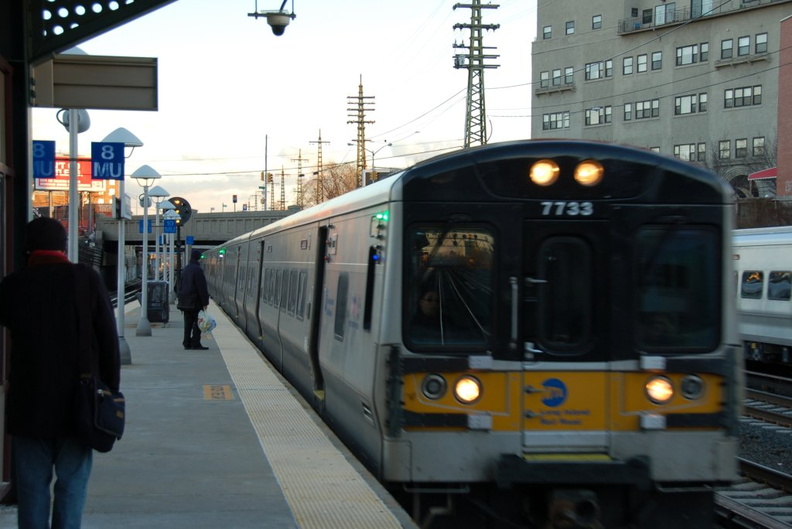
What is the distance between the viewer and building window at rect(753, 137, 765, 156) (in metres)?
55.0

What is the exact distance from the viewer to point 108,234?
77.0 meters

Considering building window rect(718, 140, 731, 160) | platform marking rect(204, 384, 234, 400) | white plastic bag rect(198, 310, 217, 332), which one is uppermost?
building window rect(718, 140, 731, 160)

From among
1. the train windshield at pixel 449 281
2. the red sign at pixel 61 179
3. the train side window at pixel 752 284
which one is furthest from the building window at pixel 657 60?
the train windshield at pixel 449 281

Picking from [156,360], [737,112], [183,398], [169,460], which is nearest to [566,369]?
[169,460]

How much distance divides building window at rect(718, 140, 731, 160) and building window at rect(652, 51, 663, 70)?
6340 millimetres

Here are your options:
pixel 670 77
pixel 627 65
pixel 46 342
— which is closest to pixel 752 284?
pixel 46 342

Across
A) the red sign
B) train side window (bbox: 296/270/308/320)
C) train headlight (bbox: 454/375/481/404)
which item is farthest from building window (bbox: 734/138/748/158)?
train headlight (bbox: 454/375/481/404)

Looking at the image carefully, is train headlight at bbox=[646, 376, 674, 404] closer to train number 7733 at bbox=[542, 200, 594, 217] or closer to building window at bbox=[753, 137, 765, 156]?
train number 7733 at bbox=[542, 200, 594, 217]

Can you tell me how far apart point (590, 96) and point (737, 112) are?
10.1 metres

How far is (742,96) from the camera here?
5634 cm

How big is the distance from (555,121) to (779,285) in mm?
47693

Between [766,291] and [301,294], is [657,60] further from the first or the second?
[301,294]

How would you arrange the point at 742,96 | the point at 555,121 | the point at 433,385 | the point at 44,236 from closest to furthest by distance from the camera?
the point at 44,236 < the point at 433,385 < the point at 742,96 < the point at 555,121

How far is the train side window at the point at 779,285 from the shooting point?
1866 centimetres
